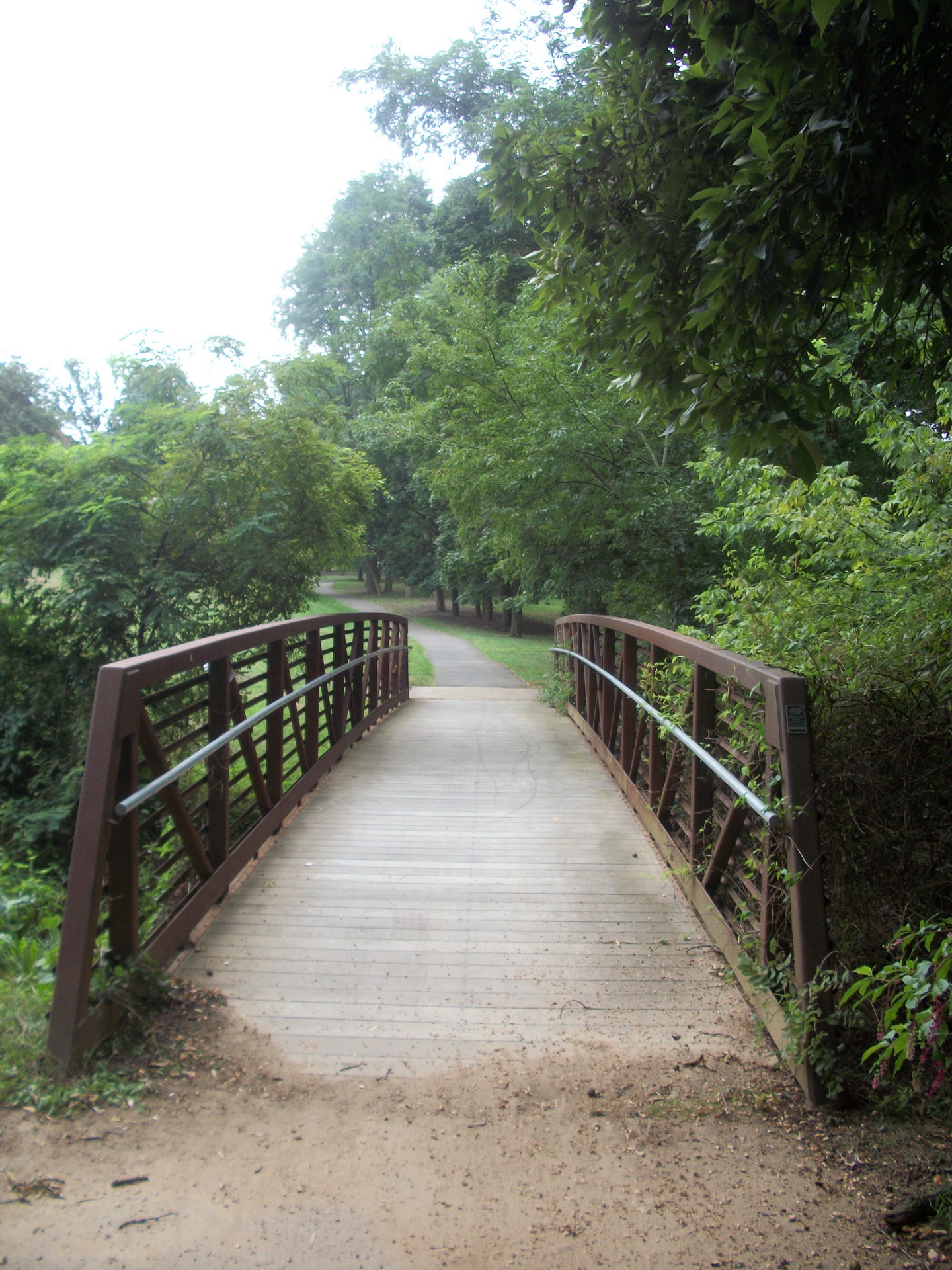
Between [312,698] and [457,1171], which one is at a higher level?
[312,698]

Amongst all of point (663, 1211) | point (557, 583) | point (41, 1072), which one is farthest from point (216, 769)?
point (557, 583)

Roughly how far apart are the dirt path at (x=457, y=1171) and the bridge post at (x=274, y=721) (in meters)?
2.15

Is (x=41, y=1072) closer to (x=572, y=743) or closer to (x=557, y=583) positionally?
(x=572, y=743)

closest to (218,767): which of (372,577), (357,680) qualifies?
(357,680)

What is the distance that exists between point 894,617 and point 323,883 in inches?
113

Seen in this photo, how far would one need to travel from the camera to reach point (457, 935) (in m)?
3.83

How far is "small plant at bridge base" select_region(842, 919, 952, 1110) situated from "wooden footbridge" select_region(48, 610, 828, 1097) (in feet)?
1.22

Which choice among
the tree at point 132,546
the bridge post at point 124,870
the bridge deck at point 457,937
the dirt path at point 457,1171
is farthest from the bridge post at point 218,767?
the tree at point 132,546

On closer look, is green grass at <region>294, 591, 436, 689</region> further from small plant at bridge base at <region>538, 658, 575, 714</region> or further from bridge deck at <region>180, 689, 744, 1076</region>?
bridge deck at <region>180, 689, 744, 1076</region>

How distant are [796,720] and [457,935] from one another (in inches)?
71.9

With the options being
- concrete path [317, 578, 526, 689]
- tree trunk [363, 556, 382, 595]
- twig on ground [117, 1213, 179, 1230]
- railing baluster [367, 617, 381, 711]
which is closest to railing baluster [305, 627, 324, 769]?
railing baluster [367, 617, 381, 711]

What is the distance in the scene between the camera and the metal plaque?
2.74 metres

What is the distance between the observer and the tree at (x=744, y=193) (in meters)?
2.66

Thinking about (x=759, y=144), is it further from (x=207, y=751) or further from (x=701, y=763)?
(x=207, y=751)
